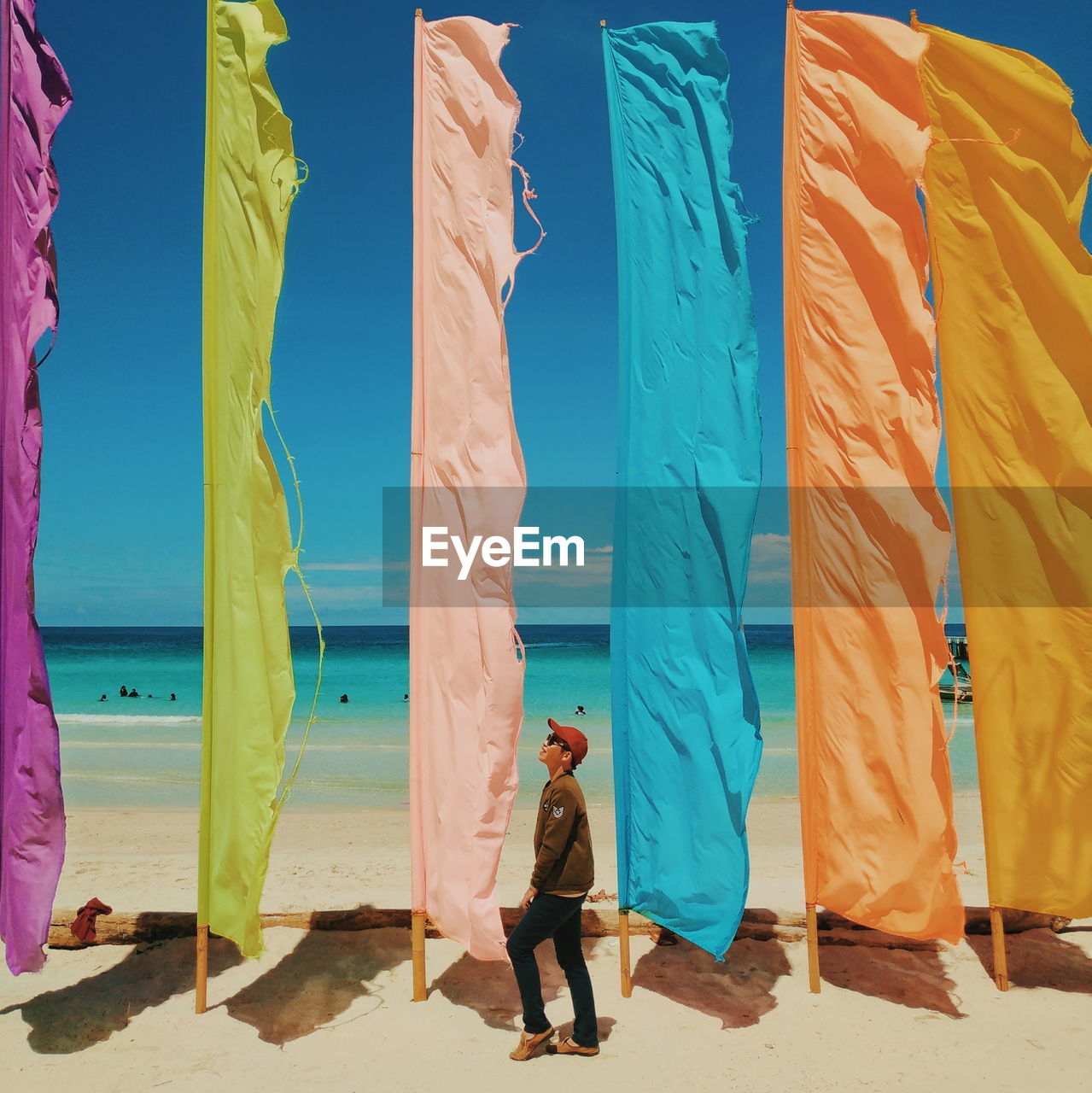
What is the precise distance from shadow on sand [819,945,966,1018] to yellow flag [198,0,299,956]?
3.11 meters

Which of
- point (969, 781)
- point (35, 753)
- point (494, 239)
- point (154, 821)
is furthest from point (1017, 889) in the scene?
point (969, 781)

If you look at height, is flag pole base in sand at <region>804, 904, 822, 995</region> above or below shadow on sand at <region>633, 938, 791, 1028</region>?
above

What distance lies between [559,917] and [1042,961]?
3000mm

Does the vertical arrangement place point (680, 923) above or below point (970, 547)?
below

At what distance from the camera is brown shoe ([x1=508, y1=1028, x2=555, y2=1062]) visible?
3969mm

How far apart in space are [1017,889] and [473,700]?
9.73 ft

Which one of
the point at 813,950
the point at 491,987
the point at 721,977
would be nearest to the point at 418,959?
the point at 491,987

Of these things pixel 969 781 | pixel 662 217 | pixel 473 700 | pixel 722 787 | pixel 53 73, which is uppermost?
pixel 53 73

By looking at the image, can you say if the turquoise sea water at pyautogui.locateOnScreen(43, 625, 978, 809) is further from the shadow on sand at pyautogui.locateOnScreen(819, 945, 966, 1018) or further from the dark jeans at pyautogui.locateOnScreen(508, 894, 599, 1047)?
the dark jeans at pyautogui.locateOnScreen(508, 894, 599, 1047)

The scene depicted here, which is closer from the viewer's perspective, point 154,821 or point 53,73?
point 53,73

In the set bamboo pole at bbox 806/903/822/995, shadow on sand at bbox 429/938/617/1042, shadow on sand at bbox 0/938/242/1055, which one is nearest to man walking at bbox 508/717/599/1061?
shadow on sand at bbox 429/938/617/1042

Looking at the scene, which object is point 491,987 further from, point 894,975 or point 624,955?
point 894,975

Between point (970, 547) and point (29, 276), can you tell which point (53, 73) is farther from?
point (970, 547)

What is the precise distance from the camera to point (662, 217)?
4754 millimetres
